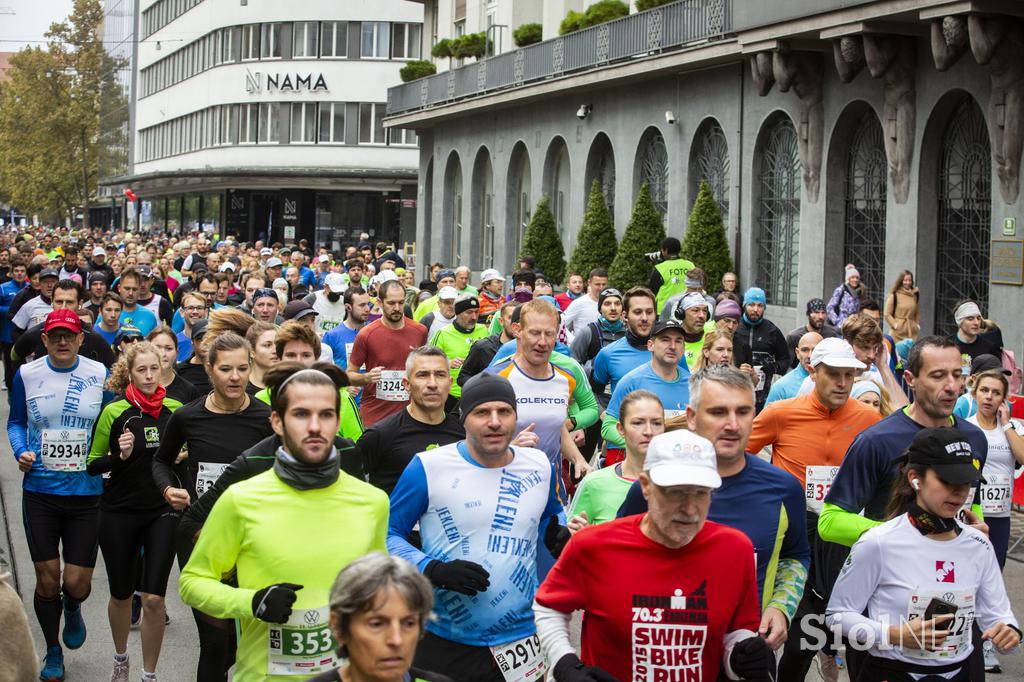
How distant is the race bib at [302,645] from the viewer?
521 centimetres

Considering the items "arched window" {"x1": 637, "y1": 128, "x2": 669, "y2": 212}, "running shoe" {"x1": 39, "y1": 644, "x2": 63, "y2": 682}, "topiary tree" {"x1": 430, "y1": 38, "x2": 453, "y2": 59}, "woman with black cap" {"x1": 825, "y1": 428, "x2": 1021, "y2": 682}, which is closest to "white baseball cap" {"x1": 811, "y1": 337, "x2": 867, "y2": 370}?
"woman with black cap" {"x1": 825, "y1": 428, "x2": 1021, "y2": 682}

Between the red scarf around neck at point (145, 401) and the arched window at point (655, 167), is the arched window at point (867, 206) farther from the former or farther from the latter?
the red scarf around neck at point (145, 401)

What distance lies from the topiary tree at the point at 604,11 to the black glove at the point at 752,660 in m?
26.4

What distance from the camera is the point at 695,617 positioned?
4.62 metres

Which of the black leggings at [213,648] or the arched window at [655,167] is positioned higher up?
the arched window at [655,167]

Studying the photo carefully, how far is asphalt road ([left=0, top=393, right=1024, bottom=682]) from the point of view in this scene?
334 inches

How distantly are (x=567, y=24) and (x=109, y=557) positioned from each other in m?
25.8

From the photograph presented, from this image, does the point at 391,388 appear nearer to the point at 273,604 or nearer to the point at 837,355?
the point at 837,355

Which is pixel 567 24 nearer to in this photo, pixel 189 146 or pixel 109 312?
pixel 109 312

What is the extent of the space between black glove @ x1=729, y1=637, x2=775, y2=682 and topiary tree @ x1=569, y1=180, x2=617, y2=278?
2615 centimetres

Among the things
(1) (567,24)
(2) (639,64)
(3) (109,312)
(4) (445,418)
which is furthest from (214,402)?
(1) (567,24)

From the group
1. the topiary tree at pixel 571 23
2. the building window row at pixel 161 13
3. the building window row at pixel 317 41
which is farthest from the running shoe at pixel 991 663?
the building window row at pixel 161 13

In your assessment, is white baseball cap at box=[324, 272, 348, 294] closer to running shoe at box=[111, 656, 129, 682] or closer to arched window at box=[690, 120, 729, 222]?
running shoe at box=[111, 656, 129, 682]

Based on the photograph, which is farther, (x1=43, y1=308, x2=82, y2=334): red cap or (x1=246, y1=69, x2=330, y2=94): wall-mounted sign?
(x1=246, y1=69, x2=330, y2=94): wall-mounted sign
